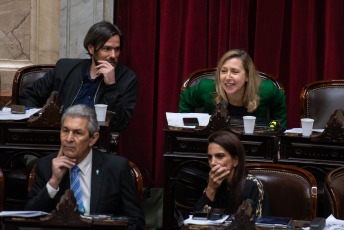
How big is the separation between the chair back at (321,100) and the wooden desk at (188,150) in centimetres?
64

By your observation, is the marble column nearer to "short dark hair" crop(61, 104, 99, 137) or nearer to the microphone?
the microphone

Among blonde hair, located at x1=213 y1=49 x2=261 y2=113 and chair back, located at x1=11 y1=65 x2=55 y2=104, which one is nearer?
blonde hair, located at x1=213 y1=49 x2=261 y2=113

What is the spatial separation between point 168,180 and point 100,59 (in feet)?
3.40

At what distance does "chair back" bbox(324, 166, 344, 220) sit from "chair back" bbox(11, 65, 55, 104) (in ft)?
8.37

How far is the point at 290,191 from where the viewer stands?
366 centimetres

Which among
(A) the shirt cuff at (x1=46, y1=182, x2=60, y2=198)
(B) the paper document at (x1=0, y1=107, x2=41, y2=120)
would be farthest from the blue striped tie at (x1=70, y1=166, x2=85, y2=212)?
(B) the paper document at (x1=0, y1=107, x2=41, y2=120)

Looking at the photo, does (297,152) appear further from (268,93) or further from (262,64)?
(262,64)

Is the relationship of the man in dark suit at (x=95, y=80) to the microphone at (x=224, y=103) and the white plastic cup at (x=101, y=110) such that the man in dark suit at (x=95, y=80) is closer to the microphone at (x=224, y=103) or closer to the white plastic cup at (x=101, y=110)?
the white plastic cup at (x=101, y=110)

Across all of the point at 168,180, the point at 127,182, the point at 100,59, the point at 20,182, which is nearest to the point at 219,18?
the point at 100,59

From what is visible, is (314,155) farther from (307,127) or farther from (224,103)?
(224,103)

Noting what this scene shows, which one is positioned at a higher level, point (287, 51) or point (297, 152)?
point (287, 51)

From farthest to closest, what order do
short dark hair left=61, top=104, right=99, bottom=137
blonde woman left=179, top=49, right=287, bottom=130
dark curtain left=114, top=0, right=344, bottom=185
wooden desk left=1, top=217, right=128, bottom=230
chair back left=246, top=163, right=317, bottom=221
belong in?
dark curtain left=114, top=0, right=344, bottom=185, blonde woman left=179, top=49, right=287, bottom=130, short dark hair left=61, top=104, right=99, bottom=137, chair back left=246, top=163, right=317, bottom=221, wooden desk left=1, top=217, right=128, bottom=230

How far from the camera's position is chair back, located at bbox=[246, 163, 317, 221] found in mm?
3619

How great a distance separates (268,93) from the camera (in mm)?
5066
